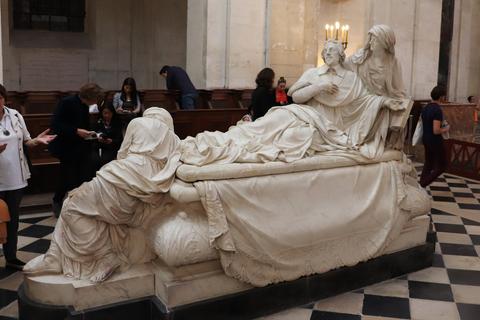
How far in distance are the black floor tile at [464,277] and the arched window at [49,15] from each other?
494 inches

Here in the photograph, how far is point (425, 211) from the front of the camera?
5.12 meters

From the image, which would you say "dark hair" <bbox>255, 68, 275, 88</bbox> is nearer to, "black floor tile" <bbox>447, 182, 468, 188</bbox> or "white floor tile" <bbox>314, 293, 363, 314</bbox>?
"white floor tile" <bbox>314, 293, 363, 314</bbox>

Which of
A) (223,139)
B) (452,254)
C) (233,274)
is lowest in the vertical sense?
(452,254)

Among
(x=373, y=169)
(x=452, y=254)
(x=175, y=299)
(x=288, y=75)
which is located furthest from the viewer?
(x=288, y=75)

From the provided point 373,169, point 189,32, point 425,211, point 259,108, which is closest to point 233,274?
point 373,169

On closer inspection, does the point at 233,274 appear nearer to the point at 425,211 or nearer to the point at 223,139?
the point at 223,139

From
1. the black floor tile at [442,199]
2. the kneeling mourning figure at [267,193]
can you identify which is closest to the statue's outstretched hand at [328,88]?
the kneeling mourning figure at [267,193]

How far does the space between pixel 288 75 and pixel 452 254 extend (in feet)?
27.2

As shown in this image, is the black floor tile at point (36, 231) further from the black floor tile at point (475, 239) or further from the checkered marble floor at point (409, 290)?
the black floor tile at point (475, 239)

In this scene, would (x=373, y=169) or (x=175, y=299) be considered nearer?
(x=175, y=299)

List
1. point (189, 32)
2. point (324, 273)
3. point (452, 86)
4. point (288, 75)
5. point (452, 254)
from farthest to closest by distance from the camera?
point (452, 86) → point (288, 75) → point (189, 32) → point (452, 254) → point (324, 273)

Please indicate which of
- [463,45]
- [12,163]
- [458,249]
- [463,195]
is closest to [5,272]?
[12,163]

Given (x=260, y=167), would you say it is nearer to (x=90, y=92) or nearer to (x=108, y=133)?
(x=90, y=92)

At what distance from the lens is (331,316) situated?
432 cm
